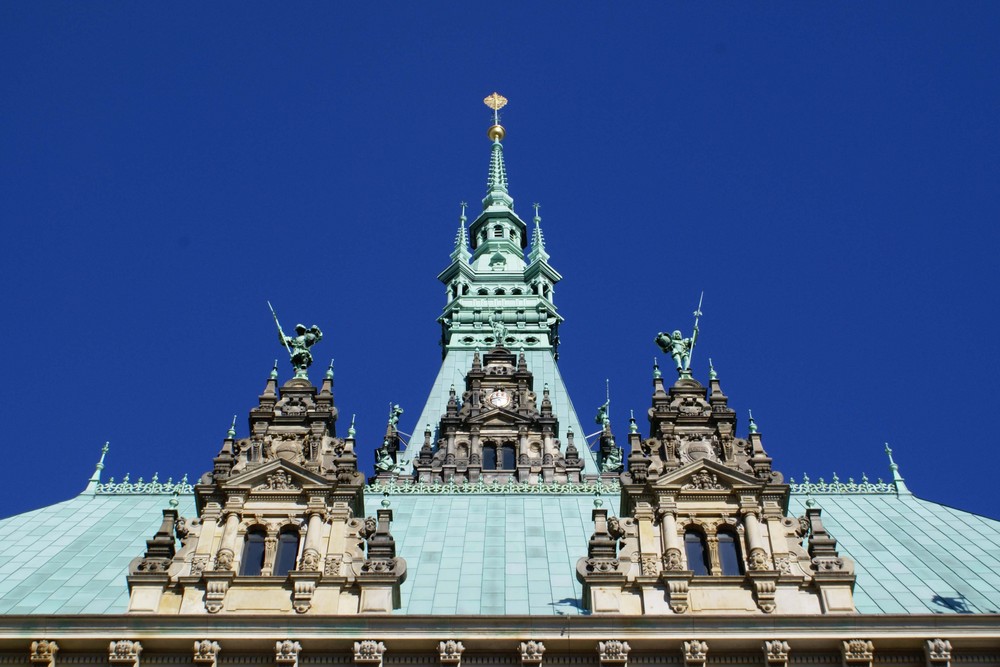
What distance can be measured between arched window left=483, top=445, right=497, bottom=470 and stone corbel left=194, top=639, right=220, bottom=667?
29130 mm

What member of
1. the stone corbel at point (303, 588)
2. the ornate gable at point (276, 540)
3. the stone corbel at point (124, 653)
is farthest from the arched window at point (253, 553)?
the stone corbel at point (124, 653)

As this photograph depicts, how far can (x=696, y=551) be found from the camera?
26250 millimetres

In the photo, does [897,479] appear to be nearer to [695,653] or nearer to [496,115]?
[695,653]

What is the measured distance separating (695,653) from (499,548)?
8.07 metres

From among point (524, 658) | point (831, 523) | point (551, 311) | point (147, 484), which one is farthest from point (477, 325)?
point (524, 658)

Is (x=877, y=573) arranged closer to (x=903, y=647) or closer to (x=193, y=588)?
(x=903, y=647)

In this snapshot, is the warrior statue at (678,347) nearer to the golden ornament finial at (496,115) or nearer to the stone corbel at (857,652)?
the stone corbel at (857,652)

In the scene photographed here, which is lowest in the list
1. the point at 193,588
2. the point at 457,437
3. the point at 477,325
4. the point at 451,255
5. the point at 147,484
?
the point at 193,588

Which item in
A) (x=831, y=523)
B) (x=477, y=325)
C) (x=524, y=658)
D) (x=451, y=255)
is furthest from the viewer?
(x=451, y=255)

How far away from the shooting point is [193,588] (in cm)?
2491

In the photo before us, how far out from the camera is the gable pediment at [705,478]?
2689 centimetres

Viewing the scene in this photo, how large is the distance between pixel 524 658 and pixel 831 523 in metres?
13.2

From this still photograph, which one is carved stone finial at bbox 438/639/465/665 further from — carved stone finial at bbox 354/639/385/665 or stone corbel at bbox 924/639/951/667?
stone corbel at bbox 924/639/951/667

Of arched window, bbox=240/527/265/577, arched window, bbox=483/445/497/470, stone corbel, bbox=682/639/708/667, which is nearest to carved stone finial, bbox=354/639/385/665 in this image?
arched window, bbox=240/527/265/577
